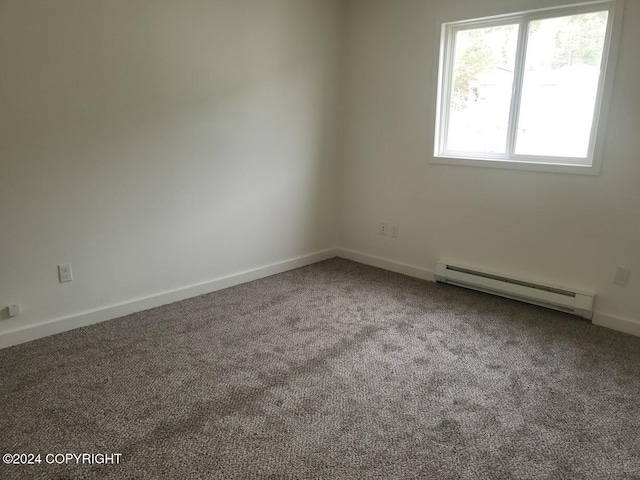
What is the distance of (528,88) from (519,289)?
5.05 feet

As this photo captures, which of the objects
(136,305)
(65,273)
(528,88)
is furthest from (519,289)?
(65,273)

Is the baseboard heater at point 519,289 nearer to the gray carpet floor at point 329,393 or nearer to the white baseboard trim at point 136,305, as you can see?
the gray carpet floor at point 329,393

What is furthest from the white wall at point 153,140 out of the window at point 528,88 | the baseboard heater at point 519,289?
the baseboard heater at point 519,289

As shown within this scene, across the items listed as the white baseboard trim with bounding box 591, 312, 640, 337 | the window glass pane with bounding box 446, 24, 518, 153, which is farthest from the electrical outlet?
the white baseboard trim with bounding box 591, 312, 640, 337

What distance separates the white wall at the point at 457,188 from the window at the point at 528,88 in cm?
10

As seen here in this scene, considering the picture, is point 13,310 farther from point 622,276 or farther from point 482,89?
point 622,276

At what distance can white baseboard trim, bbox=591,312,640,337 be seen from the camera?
301cm

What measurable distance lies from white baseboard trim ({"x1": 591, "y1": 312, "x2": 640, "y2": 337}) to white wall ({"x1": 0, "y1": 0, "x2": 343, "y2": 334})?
2540 mm

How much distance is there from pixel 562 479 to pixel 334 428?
941 millimetres

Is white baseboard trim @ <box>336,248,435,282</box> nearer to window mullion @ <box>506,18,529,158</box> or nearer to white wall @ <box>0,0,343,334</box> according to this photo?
white wall @ <box>0,0,343,334</box>

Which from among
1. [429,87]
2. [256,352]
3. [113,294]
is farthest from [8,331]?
[429,87]

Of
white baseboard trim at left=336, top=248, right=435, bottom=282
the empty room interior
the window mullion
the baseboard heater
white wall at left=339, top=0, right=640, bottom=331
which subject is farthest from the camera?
white baseboard trim at left=336, top=248, right=435, bottom=282

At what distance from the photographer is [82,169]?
2.85 metres

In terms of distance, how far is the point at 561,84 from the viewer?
321 centimetres
